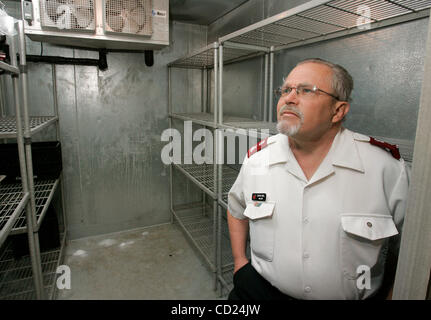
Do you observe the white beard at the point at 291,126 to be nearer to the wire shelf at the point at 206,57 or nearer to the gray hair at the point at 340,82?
the gray hair at the point at 340,82

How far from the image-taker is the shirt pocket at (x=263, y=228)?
3.87 ft

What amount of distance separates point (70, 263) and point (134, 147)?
51.8 inches

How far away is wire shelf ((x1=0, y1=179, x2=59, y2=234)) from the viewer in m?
1.90

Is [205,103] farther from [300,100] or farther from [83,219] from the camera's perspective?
[300,100]

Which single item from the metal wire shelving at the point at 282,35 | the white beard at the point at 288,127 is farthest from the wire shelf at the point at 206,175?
the white beard at the point at 288,127

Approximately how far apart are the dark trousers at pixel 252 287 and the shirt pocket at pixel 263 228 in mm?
106

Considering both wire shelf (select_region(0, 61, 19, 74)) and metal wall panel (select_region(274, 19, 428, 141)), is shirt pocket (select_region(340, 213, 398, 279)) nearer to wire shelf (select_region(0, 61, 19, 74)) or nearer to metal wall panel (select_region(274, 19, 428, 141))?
metal wall panel (select_region(274, 19, 428, 141))

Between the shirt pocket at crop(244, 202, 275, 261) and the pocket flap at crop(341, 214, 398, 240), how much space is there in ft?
0.95

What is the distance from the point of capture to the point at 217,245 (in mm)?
2189

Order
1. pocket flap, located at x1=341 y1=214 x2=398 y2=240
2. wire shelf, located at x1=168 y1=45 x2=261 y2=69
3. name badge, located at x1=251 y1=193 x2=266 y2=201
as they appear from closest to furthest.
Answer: pocket flap, located at x1=341 y1=214 x2=398 y2=240 → name badge, located at x1=251 y1=193 x2=266 y2=201 → wire shelf, located at x1=168 y1=45 x2=261 y2=69

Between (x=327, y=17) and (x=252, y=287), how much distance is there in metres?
1.39

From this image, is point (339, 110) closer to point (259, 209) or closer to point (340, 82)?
point (340, 82)

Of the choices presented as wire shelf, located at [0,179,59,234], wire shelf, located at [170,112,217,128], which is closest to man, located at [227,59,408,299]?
wire shelf, located at [170,112,217,128]

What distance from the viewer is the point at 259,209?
47.9 inches
